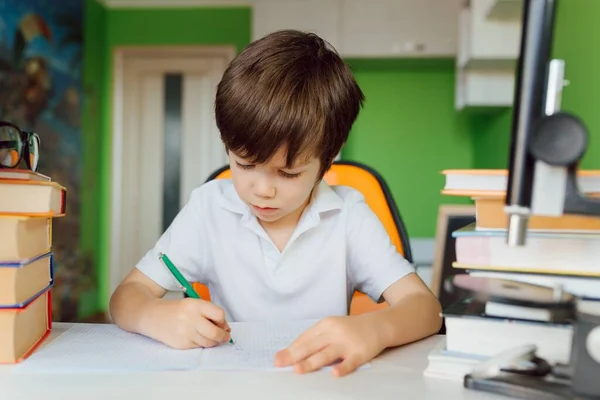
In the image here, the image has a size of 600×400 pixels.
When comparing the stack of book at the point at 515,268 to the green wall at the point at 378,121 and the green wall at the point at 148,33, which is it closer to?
the green wall at the point at 378,121

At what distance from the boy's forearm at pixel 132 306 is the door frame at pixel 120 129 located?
328cm

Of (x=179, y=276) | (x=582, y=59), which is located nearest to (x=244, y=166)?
(x=179, y=276)

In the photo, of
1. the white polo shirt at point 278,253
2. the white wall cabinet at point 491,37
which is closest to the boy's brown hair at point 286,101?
the white polo shirt at point 278,253

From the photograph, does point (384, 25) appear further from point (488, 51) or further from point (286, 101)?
point (286, 101)

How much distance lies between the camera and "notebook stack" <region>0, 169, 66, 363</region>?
0.60 m

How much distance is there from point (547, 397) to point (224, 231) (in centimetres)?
63

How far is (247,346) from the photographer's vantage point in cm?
68

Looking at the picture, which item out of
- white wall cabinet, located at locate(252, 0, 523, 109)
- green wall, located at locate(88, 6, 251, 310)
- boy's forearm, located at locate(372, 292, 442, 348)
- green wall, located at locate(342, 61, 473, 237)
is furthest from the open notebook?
green wall, located at locate(88, 6, 251, 310)

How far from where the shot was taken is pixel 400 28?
312 centimetres

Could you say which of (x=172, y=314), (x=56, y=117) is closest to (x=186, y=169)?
(x=56, y=117)

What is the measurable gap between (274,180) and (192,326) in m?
0.24

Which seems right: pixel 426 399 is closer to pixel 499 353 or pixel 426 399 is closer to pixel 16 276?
pixel 499 353

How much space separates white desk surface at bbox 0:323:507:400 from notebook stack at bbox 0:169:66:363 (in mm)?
46

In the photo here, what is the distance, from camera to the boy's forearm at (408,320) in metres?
0.68
